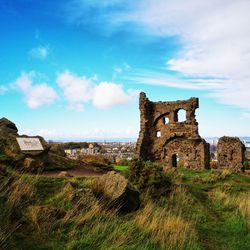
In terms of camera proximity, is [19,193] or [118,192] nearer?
[19,193]

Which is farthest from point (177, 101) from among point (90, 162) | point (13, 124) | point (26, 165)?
point (26, 165)

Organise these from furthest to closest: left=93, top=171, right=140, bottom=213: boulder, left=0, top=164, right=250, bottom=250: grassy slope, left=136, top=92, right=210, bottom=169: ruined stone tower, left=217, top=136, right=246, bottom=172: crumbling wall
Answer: left=136, top=92, right=210, bottom=169: ruined stone tower < left=217, top=136, right=246, bottom=172: crumbling wall < left=93, top=171, right=140, bottom=213: boulder < left=0, top=164, right=250, bottom=250: grassy slope

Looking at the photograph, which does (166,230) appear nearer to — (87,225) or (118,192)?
(87,225)

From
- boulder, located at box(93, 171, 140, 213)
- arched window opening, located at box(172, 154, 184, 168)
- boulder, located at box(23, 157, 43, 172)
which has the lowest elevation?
arched window opening, located at box(172, 154, 184, 168)

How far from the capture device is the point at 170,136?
30.0 metres

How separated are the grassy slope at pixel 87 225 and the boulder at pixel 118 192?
1.02 feet

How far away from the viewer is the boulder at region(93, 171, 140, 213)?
7695 mm

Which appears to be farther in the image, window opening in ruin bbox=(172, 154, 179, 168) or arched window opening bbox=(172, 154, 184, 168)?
window opening in ruin bbox=(172, 154, 179, 168)

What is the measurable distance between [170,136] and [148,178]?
18502mm

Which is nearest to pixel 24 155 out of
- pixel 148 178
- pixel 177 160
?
pixel 148 178

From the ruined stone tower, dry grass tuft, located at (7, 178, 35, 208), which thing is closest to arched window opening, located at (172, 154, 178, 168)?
the ruined stone tower

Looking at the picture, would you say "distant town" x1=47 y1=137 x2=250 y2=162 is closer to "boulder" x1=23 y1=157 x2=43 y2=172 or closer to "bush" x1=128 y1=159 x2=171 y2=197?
"boulder" x1=23 y1=157 x2=43 y2=172

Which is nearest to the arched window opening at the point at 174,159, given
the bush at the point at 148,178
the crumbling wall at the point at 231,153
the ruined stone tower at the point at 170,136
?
the ruined stone tower at the point at 170,136

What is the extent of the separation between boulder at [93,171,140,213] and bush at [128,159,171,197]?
2.60 meters
